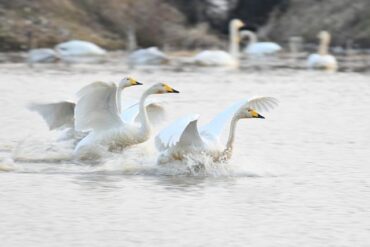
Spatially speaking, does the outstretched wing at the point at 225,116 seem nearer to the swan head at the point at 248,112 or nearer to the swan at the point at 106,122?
the swan head at the point at 248,112

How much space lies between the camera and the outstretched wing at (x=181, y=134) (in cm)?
1053

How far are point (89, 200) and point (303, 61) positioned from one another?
66.8 ft

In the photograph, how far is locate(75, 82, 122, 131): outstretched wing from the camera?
1198cm

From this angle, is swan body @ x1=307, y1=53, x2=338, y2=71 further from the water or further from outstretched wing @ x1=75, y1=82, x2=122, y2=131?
outstretched wing @ x1=75, y1=82, x2=122, y2=131

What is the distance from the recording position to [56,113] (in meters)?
13.2

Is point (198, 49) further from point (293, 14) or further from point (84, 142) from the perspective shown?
point (84, 142)

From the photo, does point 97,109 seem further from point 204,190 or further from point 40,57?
point 40,57

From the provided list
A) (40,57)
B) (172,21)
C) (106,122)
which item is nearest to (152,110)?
(106,122)

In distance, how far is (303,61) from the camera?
29.8 m

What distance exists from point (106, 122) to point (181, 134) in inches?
73.1

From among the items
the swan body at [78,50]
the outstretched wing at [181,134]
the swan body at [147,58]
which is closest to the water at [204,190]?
the outstretched wing at [181,134]

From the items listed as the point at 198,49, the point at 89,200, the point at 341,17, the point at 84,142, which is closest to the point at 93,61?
the point at 198,49

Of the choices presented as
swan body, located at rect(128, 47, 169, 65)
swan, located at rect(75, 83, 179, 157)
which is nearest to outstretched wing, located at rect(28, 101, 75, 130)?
swan, located at rect(75, 83, 179, 157)

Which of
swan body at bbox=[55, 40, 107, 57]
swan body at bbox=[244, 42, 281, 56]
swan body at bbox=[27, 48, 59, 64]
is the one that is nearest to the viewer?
swan body at bbox=[27, 48, 59, 64]
